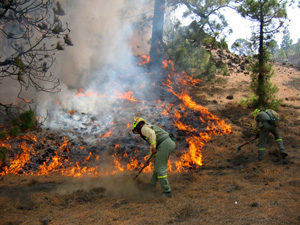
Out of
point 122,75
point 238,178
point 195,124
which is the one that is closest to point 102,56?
point 122,75

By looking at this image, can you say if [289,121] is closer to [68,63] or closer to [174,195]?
[174,195]

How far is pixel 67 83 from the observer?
1234 centimetres

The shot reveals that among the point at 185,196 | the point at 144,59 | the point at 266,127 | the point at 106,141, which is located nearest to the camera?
the point at 185,196

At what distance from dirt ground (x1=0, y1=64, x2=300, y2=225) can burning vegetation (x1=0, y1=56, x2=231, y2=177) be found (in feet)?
1.98

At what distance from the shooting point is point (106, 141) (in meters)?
9.12

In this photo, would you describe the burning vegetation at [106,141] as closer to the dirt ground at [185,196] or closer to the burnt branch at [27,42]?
the dirt ground at [185,196]

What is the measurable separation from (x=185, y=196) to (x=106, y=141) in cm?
452

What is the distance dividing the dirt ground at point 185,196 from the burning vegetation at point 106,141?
0.60 metres

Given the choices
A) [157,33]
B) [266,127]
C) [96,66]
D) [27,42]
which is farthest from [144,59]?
[266,127]

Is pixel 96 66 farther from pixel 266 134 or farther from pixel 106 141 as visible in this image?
pixel 266 134

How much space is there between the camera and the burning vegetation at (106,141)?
25.1 feet

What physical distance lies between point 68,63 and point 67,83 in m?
1.22

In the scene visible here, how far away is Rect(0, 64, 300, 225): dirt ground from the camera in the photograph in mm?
4352

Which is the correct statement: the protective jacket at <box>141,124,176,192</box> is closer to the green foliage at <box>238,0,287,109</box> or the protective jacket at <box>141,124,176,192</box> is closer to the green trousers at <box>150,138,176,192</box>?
the green trousers at <box>150,138,176,192</box>
